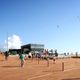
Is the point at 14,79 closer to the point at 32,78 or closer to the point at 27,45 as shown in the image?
the point at 32,78

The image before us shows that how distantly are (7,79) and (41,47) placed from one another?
5690 inches

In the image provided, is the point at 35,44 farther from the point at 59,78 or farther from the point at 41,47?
A: the point at 59,78

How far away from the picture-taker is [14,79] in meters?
19.5

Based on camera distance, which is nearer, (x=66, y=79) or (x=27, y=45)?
(x=66, y=79)

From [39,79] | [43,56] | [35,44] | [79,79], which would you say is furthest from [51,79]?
[35,44]

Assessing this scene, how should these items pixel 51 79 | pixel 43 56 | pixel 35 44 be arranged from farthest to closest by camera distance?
1. pixel 35 44
2. pixel 43 56
3. pixel 51 79

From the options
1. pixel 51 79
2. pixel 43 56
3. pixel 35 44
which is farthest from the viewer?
pixel 35 44

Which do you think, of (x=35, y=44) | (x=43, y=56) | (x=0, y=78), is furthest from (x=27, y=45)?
(x=0, y=78)

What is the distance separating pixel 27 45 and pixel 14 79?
145 metres

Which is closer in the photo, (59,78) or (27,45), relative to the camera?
(59,78)

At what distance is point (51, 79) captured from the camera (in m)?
19.2

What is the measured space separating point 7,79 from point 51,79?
11.1ft

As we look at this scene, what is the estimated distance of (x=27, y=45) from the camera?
16400 centimetres

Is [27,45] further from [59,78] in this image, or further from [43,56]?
[59,78]
